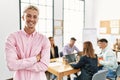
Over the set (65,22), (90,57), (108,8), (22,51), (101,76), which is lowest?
(101,76)

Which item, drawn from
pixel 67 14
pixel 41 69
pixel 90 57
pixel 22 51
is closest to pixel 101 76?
pixel 90 57

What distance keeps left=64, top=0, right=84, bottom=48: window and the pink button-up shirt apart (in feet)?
14.5

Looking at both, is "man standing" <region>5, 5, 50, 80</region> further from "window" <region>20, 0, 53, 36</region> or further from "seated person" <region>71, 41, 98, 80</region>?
"window" <region>20, 0, 53, 36</region>

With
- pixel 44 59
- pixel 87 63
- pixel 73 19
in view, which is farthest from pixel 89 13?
pixel 44 59

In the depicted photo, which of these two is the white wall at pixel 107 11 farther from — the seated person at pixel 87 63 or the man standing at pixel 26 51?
the man standing at pixel 26 51

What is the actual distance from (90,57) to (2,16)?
2.61 m

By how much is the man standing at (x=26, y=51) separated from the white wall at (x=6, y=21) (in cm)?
295

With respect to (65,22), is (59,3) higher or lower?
higher

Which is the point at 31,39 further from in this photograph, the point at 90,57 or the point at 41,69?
the point at 90,57

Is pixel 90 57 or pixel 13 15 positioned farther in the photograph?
pixel 13 15

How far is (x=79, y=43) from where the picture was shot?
636 cm

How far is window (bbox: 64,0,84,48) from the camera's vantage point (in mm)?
5812

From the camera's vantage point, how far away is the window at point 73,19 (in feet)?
19.1

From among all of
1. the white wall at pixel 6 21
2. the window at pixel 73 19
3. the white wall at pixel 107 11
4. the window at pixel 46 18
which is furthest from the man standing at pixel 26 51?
the white wall at pixel 107 11
